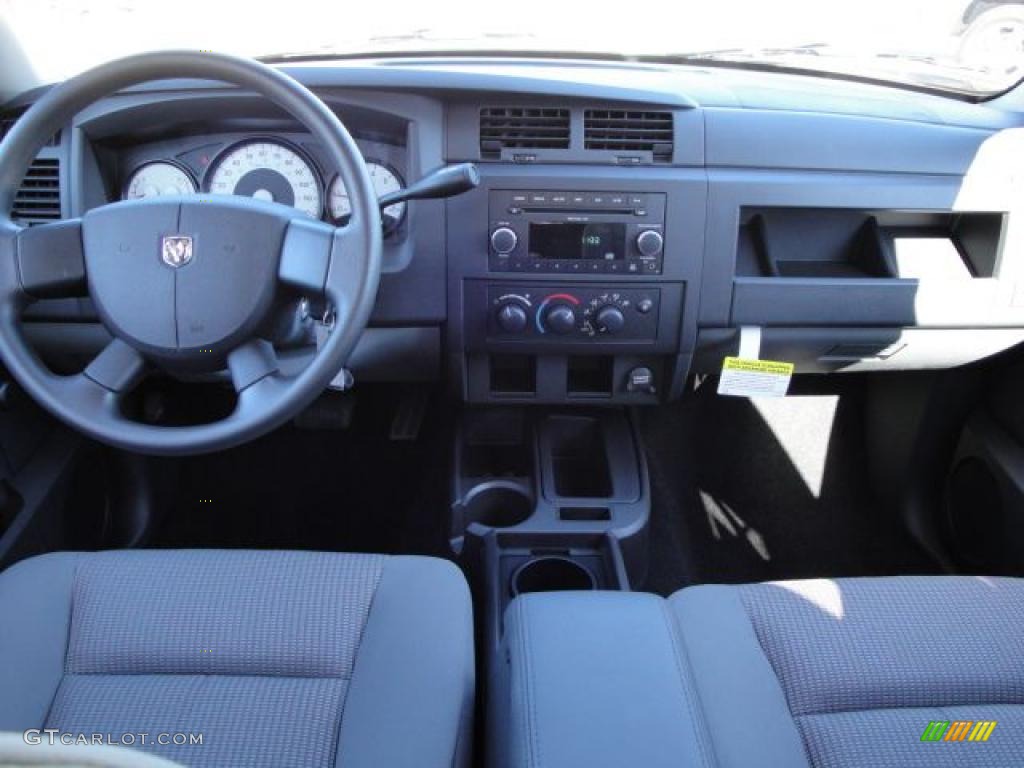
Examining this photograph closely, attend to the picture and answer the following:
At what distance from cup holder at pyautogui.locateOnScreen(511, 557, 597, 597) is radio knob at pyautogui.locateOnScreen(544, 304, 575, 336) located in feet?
1.64

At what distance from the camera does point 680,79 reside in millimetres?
1827

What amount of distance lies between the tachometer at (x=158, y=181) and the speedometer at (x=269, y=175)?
0.20 feet

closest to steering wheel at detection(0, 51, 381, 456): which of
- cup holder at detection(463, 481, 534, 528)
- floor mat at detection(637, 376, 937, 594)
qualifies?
cup holder at detection(463, 481, 534, 528)

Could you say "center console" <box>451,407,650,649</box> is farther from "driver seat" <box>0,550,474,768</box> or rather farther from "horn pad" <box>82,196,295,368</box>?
"horn pad" <box>82,196,295,368</box>

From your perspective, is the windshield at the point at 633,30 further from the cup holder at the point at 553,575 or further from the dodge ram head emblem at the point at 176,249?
the cup holder at the point at 553,575

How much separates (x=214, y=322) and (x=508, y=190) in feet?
2.10

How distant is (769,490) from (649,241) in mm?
999

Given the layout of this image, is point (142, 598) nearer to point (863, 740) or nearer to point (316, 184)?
point (316, 184)

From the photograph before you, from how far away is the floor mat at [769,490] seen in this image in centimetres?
223

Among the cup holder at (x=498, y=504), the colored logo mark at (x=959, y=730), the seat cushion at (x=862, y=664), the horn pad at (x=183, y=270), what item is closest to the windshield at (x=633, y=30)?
the horn pad at (x=183, y=270)

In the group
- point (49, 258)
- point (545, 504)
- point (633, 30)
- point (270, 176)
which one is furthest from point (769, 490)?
point (49, 258)

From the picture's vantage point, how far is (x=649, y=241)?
5.46 feet

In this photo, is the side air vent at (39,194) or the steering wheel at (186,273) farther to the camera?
the side air vent at (39,194)

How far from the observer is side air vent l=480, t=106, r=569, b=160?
5.36 feet
